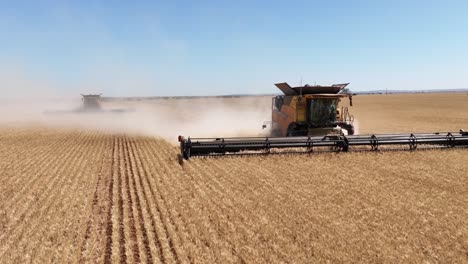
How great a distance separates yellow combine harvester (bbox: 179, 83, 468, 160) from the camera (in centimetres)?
1429

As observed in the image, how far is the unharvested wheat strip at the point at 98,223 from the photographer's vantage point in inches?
236

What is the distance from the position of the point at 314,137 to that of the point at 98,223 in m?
9.55

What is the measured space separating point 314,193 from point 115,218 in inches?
172

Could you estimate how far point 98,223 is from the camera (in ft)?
24.2

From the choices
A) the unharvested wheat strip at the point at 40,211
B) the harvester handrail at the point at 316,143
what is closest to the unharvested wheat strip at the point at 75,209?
the unharvested wheat strip at the point at 40,211

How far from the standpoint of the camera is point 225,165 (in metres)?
12.6

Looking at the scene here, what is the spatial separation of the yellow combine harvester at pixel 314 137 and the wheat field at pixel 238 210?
0.69 meters

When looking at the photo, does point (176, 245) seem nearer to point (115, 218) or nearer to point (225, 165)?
point (115, 218)

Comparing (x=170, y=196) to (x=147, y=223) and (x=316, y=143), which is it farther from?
(x=316, y=143)

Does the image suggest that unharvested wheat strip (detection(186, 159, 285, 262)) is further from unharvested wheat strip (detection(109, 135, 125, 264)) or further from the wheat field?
unharvested wheat strip (detection(109, 135, 125, 264))

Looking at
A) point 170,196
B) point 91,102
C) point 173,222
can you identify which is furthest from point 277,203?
point 91,102

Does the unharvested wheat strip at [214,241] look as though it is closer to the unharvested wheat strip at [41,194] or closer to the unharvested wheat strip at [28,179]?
the unharvested wheat strip at [41,194]

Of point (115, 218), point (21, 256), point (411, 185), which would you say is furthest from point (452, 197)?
point (21, 256)

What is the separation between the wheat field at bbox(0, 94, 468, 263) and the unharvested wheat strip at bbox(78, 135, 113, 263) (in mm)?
21
